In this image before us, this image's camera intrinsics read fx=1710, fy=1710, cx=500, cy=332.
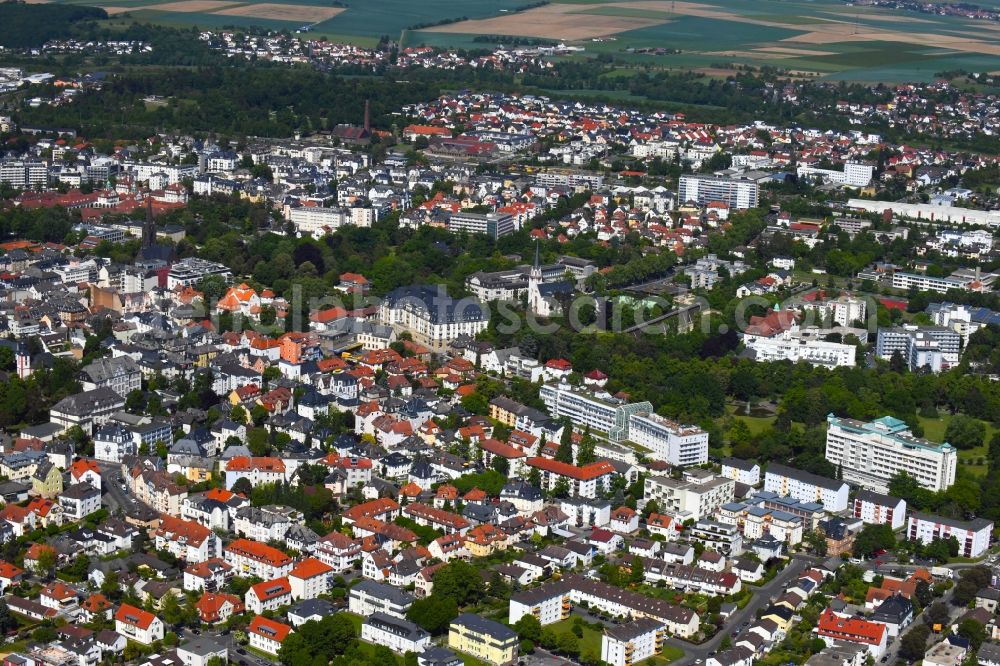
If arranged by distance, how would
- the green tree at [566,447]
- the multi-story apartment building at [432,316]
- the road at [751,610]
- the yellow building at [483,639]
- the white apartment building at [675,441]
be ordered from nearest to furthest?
the yellow building at [483,639] < the road at [751,610] < the green tree at [566,447] < the white apartment building at [675,441] < the multi-story apartment building at [432,316]

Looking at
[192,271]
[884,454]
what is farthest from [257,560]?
[192,271]

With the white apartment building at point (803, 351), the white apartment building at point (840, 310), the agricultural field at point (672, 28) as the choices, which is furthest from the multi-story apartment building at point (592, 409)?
the agricultural field at point (672, 28)

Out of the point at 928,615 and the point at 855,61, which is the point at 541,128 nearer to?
the point at 855,61

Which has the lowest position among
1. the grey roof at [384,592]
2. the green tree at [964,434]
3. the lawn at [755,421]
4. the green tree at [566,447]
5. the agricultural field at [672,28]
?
the agricultural field at [672,28]

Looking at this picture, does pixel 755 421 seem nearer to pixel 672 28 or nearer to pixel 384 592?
pixel 384 592

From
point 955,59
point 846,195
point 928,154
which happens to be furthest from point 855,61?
point 846,195

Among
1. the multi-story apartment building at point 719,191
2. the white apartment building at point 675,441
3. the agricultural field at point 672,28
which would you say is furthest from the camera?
the agricultural field at point 672,28

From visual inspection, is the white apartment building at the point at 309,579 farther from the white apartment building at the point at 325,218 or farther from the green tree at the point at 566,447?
the white apartment building at the point at 325,218
